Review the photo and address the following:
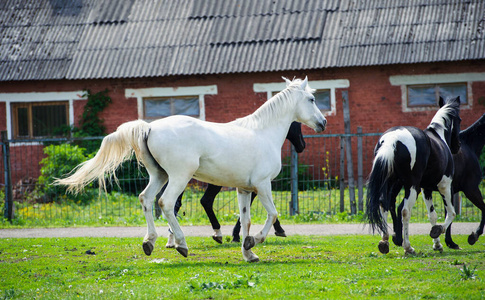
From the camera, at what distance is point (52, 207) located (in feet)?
47.5

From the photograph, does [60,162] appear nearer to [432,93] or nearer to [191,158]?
[191,158]

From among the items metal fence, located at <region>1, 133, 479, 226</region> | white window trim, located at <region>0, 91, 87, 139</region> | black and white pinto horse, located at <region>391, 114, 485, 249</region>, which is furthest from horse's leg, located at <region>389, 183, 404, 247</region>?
white window trim, located at <region>0, 91, 87, 139</region>

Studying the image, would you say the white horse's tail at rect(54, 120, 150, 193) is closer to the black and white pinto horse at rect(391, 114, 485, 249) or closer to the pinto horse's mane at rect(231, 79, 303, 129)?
the pinto horse's mane at rect(231, 79, 303, 129)

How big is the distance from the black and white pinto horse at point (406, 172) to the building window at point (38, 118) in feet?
46.0

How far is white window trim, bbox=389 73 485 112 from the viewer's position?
690 inches

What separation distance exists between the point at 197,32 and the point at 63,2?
5.58 metres

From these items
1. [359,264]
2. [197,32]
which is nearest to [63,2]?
[197,32]

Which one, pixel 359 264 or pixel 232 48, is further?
pixel 232 48

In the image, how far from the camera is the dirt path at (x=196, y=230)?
1077 centimetres

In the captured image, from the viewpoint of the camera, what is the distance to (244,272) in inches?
261

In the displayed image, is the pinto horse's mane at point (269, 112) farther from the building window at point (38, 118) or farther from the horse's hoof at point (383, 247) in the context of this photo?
the building window at point (38, 118)

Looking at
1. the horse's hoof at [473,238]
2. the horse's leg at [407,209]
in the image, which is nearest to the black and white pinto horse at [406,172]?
the horse's leg at [407,209]

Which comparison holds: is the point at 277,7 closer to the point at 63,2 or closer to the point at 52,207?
the point at 63,2

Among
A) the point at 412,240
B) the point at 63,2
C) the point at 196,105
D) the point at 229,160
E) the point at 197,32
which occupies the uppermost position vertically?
the point at 63,2
